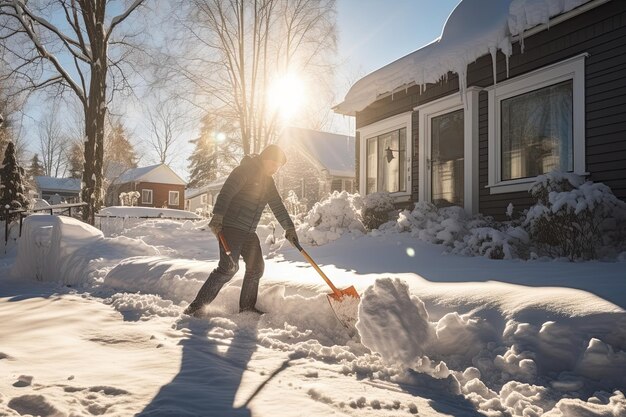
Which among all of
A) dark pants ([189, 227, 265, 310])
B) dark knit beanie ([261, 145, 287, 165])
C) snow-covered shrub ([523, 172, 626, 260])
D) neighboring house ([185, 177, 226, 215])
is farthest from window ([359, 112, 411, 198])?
neighboring house ([185, 177, 226, 215])

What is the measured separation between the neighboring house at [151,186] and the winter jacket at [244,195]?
1603 inches

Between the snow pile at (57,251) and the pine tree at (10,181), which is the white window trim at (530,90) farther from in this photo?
the pine tree at (10,181)

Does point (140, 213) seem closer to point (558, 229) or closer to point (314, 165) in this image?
point (314, 165)

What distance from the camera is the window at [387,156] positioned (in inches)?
422

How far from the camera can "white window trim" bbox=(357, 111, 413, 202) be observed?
1046cm

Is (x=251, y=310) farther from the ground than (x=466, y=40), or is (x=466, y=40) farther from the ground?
(x=466, y=40)

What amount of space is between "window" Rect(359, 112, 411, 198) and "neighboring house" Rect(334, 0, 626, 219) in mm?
37

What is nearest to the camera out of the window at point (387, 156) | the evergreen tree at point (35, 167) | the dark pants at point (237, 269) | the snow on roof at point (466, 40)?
the dark pants at point (237, 269)

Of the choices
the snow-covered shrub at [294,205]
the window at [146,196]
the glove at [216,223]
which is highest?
the window at [146,196]

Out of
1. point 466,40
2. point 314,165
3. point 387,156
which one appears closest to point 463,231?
point 466,40

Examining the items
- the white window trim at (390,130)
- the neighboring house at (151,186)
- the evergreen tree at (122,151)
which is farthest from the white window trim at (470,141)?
the neighboring house at (151,186)

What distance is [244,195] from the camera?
15.2 ft

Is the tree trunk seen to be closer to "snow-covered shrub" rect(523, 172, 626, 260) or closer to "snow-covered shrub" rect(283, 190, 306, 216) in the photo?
"snow-covered shrub" rect(283, 190, 306, 216)

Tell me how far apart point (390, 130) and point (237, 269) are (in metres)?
7.57
